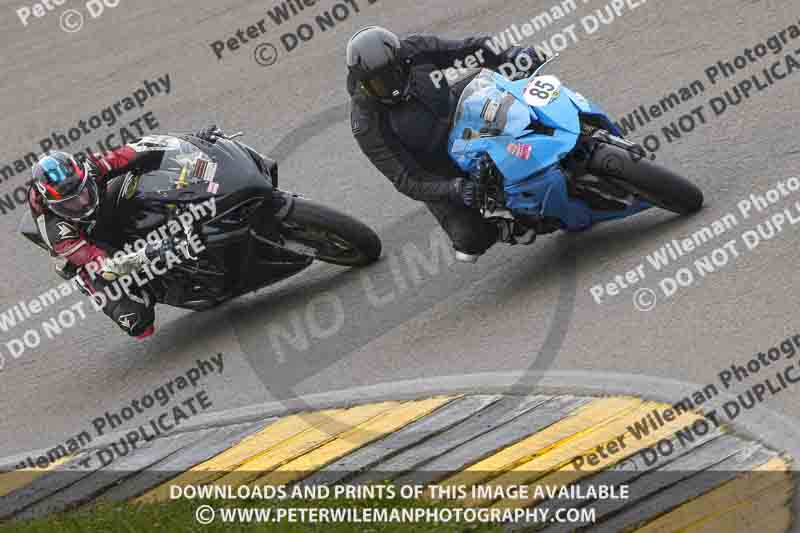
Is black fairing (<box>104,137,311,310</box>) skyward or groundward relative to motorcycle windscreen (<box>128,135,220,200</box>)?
groundward

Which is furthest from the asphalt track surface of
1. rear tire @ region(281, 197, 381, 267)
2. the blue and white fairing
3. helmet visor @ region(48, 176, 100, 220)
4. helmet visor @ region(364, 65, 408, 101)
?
helmet visor @ region(364, 65, 408, 101)

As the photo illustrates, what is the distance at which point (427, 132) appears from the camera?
299 inches

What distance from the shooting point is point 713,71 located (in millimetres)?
9031

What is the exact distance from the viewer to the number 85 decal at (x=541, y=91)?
7.20 meters

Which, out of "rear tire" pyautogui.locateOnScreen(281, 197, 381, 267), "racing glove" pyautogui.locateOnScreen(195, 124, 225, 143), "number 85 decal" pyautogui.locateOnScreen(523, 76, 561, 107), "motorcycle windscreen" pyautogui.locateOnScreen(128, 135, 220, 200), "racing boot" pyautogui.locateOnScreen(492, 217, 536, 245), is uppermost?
"racing glove" pyautogui.locateOnScreen(195, 124, 225, 143)

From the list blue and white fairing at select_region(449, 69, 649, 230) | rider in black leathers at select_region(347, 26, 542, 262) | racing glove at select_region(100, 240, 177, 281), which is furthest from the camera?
racing glove at select_region(100, 240, 177, 281)

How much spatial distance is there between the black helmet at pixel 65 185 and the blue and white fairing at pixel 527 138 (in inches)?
90.7

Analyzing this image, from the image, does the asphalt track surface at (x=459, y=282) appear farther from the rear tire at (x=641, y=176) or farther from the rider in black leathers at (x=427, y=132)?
the rider in black leathers at (x=427, y=132)

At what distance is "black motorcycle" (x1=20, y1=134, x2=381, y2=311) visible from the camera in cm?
805

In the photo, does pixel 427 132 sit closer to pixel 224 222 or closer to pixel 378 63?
pixel 378 63

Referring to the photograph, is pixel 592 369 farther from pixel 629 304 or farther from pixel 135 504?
pixel 135 504

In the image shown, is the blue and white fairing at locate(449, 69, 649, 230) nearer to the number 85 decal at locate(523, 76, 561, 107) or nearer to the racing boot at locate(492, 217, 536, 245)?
the number 85 decal at locate(523, 76, 561, 107)

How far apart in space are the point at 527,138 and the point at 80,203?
2.84m

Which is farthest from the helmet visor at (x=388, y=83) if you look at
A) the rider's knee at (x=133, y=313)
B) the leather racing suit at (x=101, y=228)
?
the rider's knee at (x=133, y=313)
